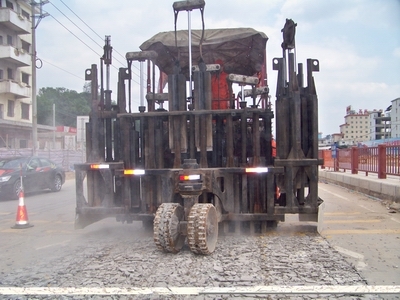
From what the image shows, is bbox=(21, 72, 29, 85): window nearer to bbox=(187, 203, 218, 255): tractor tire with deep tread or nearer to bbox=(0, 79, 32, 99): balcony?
bbox=(0, 79, 32, 99): balcony

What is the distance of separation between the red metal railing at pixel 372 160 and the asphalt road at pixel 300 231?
225cm

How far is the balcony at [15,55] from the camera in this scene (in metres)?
36.9

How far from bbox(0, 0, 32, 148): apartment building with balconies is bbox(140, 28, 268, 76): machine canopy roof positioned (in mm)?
30683

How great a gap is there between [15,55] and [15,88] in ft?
11.8

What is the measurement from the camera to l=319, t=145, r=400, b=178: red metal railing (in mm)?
11430

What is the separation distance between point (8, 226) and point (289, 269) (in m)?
6.02

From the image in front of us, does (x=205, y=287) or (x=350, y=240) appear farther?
(x=350, y=240)

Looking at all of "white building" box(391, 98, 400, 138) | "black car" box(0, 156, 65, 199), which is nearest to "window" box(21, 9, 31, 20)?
"black car" box(0, 156, 65, 199)

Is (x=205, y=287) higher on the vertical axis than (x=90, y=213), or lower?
lower

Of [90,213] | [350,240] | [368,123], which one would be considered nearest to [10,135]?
[90,213]

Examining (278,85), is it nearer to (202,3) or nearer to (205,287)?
(202,3)

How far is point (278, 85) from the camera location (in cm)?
653

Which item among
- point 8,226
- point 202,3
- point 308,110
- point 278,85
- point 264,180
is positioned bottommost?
point 8,226

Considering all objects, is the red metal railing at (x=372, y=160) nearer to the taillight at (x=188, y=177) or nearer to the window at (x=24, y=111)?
the taillight at (x=188, y=177)
